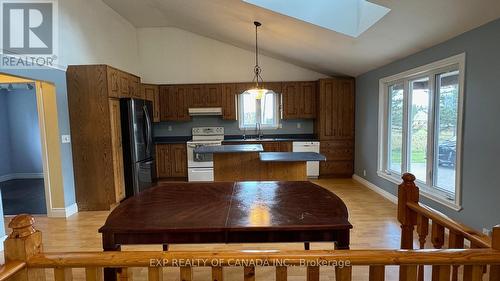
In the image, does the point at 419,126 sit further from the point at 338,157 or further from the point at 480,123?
the point at 338,157

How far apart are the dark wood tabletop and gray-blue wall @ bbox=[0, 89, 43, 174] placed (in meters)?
5.88

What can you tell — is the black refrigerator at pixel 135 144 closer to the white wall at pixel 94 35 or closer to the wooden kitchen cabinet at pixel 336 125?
the white wall at pixel 94 35

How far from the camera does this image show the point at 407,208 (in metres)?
1.58

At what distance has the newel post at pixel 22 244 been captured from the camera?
0.94m

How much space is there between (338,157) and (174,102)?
375 centimetres

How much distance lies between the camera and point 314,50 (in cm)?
448

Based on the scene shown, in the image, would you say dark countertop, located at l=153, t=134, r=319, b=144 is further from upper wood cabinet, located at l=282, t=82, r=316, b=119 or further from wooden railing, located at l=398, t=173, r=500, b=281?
wooden railing, located at l=398, t=173, r=500, b=281

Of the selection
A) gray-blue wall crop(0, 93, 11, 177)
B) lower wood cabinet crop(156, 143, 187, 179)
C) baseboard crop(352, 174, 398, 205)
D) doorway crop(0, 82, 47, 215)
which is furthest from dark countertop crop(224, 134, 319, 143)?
gray-blue wall crop(0, 93, 11, 177)

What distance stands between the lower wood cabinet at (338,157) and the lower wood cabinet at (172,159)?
294 centimetres

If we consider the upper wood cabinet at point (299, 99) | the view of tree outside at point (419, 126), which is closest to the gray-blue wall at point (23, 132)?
the upper wood cabinet at point (299, 99)

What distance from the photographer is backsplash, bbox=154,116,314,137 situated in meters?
6.33

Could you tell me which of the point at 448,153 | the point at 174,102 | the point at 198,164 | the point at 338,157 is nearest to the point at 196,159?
the point at 198,164

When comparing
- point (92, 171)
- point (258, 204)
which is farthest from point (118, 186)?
point (258, 204)

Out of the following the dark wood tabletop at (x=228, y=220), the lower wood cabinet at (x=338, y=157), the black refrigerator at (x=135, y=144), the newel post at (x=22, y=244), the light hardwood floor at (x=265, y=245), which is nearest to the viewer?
the newel post at (x=22, y=244)
